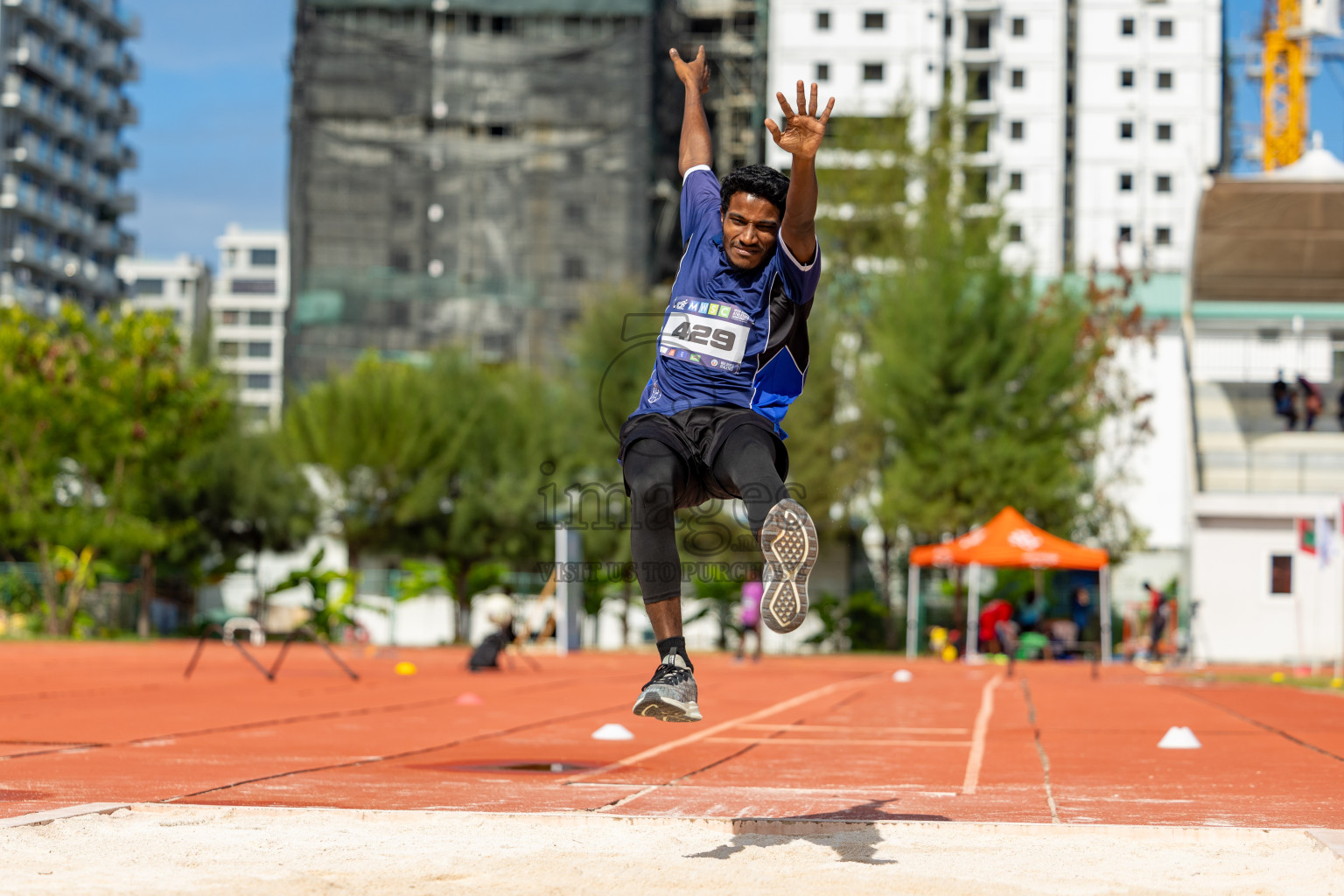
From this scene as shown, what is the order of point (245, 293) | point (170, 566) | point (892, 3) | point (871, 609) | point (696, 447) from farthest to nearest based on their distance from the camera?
point (245, 293) < point (892, 3) < point (170, 566) < point (871, 609) < point (696, 447)

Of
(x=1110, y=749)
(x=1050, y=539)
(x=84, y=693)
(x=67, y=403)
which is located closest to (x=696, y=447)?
(x=1110, y=749)

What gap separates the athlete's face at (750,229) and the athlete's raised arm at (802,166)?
0.08m

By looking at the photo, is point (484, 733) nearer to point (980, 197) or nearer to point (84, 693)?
point (84, 693)

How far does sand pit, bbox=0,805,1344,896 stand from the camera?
426 centimetres

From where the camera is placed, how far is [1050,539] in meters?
26.4

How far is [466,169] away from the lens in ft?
220

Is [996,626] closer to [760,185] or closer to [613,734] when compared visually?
[613,734]

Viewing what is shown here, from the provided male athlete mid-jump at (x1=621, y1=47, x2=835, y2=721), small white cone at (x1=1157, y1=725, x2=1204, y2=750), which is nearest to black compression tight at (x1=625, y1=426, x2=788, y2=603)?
male athlete mid-jump at (x1=621, y1=47, x2=835, y2=721)

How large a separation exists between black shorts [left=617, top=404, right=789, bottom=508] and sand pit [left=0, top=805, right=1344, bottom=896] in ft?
4.01

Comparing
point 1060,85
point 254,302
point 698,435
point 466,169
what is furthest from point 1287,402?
point 254,302

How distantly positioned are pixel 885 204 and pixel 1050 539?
19.9 m

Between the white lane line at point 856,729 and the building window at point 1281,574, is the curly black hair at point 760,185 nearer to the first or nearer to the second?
the white lane line at point 856,729

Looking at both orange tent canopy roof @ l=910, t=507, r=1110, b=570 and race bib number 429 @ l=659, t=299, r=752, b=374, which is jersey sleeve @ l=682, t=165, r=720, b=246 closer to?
race bib number 429 @ l=659, t=299, r=752, b=374

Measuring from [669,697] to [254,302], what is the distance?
5215 inches
